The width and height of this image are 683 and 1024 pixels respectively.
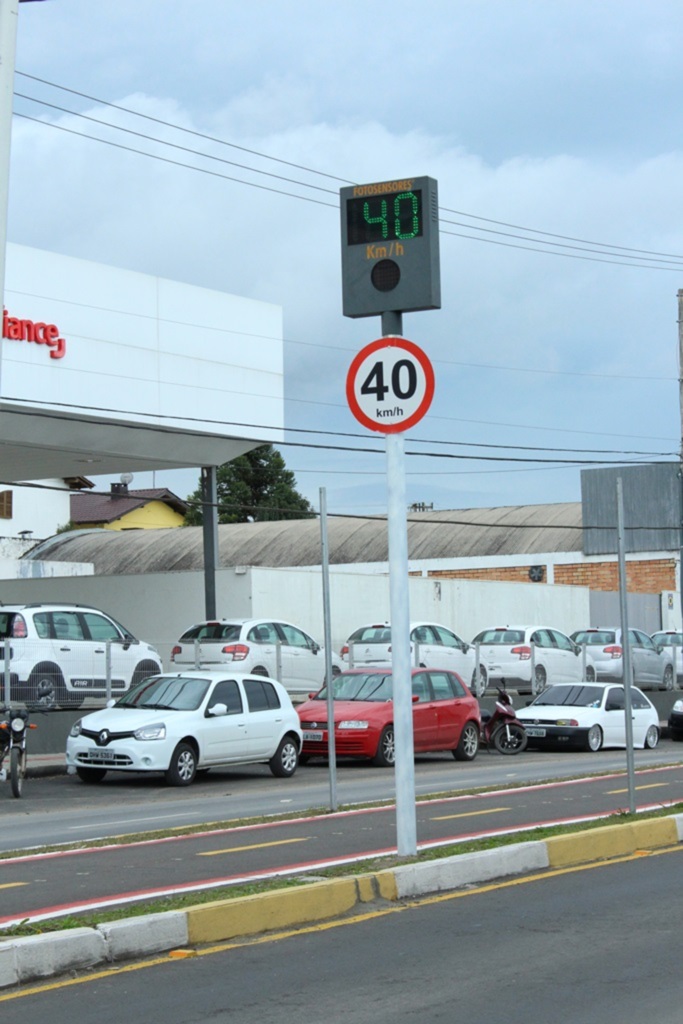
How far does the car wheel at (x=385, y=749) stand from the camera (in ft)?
76.9

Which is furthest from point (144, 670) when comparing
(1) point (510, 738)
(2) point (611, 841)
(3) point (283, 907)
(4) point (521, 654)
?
(3) point (283, 907)

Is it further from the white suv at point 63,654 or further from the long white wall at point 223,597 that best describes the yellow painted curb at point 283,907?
the long white wall at point 223,597

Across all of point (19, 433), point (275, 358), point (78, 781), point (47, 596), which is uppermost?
point (275, 358)

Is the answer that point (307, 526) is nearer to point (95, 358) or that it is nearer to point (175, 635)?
point (175, 635)

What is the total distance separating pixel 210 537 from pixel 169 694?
11243 mm

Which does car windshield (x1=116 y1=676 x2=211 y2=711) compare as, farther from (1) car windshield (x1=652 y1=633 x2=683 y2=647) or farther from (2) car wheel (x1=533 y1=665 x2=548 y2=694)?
(1) car windshield (x1=652 y1=633 x2=683 y2=647)

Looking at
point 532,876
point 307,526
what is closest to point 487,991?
point 532,876

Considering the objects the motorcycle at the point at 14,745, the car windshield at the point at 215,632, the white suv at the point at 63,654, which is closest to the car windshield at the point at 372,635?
the car windshield at the point at 215,632

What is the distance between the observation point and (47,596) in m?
35.5

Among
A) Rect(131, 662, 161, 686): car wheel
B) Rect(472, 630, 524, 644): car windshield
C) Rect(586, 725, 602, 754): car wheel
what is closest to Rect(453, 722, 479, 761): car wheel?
Rect(586, 725, 602, 754): car wheel

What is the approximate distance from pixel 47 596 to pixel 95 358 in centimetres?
1015

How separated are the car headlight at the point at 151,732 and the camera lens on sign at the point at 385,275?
11.0m

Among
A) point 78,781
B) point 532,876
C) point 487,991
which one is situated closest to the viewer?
point 487,991

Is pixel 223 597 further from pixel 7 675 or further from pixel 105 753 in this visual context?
pixel 105 753
